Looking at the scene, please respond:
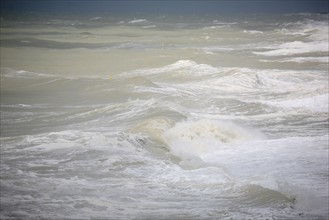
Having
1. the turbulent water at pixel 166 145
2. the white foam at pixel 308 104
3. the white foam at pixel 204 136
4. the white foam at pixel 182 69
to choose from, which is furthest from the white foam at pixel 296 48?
the white foam at pixel 204 136

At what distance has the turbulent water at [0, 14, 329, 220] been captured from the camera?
26.5ft

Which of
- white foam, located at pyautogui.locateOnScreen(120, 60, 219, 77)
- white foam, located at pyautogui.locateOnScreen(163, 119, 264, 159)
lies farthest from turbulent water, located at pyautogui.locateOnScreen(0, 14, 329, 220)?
white foam, located at pyautogui.locateOnScreen(120, 60, 219, 77)

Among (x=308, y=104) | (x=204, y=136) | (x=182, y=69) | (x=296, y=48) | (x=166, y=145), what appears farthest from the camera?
(x=296, y=48)

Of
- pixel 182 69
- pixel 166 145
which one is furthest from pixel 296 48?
pixel 166 145

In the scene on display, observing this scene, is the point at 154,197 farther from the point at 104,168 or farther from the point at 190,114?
the point at 190,114

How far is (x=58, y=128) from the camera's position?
14.0 m

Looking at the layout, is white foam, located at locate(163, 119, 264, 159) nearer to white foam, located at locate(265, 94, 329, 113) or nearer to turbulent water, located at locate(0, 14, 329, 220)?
turbulent water, located at locate(0, 14, 329, 220)

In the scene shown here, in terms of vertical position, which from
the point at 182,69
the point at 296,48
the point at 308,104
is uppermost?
the point at 296,48

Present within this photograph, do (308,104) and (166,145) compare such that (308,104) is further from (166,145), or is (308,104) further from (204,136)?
(166,145)

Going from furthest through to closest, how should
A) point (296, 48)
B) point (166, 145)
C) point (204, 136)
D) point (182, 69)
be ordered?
point (296, 48) < point (182, 69) < point (204, 136) < point (166, 145)

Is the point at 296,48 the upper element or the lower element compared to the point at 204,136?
upper

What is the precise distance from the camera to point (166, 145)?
12039 mm

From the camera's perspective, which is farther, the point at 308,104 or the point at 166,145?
the point at 308,104

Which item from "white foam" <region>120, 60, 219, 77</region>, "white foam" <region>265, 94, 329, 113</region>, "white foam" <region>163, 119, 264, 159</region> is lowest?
"white foam" <region>163, 119, 264, 159</region>
